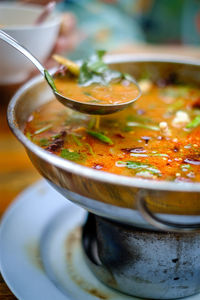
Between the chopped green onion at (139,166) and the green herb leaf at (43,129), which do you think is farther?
the green herb leaf at (43,129)

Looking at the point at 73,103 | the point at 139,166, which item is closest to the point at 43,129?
the point at 73,103

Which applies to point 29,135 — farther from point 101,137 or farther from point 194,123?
point 194,123

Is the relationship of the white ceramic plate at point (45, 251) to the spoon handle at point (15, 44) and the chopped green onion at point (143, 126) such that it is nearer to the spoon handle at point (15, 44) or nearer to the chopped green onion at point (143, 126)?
the chopped green onion at point (143, 126)

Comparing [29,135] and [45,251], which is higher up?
[29,135]

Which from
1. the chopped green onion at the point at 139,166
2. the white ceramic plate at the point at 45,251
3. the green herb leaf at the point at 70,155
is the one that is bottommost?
the white ceramic plate at the point at 45,251

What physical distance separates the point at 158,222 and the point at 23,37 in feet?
4.46

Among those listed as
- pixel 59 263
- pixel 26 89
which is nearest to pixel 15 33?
pixel 26 89

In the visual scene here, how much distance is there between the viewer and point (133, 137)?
4.33 ft

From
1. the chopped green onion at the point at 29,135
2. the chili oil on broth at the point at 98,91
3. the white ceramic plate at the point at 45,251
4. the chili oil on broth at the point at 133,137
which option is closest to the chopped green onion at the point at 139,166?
the chili oil on broth at the point at 133,137

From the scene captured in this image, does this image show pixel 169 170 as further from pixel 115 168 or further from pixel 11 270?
pixel 11 270

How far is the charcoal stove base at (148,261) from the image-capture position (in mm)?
1095

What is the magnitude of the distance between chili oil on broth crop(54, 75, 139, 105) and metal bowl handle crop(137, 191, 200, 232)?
1.57 feet

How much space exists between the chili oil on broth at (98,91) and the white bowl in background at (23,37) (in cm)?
63

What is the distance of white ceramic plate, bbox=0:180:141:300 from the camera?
1.24m
